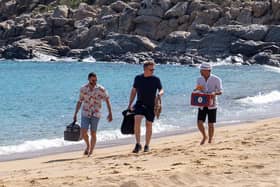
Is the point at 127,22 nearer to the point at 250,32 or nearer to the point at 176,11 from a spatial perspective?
the point at 176,11

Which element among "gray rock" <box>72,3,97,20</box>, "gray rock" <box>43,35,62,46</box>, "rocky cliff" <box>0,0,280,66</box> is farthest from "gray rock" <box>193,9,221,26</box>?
"gray rock" <box>72,3,97,20</box>

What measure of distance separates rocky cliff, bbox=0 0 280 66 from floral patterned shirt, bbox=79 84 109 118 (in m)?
46.4

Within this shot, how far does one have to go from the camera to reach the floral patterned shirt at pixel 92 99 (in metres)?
11.1

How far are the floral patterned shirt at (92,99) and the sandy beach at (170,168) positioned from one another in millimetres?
747

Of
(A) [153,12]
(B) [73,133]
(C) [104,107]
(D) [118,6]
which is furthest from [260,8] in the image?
(B) [73,133]

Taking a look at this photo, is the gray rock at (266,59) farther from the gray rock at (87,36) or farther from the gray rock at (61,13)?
the gray rock at (61,13)

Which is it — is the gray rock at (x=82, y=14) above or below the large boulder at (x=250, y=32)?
above

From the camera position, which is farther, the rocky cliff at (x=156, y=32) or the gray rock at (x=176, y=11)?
the gray rock at (x=176, y=11)

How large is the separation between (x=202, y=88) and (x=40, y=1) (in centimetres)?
8861

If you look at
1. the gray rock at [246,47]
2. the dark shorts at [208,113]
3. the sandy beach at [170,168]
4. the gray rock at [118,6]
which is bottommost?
the sandy beach at [170,168]

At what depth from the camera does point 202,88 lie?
37.4 feet

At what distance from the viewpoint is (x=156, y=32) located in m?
70.8

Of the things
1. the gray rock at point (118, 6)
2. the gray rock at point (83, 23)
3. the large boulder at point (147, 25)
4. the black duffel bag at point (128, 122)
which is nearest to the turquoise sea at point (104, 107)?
the black duffel bag at point (128, 122)

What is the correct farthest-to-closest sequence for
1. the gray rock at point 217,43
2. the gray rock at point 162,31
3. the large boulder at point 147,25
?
the large boulder at point 147,25 < the gray rock at point 162,31 < the gray rock at point 217,43
